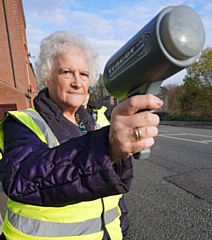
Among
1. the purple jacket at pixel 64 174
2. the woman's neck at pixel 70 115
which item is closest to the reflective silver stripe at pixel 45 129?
the purple jacket at pixel 64 174

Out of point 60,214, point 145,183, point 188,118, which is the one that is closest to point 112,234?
point 60,214

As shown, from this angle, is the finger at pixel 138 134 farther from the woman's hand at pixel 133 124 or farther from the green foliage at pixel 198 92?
the green foliage at pixel 198 92

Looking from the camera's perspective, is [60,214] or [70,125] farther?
[70,125]

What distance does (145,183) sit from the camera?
4.28 metres

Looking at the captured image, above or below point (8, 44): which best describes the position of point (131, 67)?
below

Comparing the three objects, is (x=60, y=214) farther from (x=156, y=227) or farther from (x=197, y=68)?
(x=197, y=68)

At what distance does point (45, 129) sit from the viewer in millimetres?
1041

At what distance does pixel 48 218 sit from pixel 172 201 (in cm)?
296

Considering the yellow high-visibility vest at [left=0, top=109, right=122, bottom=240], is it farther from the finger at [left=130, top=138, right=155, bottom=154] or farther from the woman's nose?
the finger at [left=130, top=138, right=155, bottom=154]

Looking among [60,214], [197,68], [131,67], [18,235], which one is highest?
[197,68]

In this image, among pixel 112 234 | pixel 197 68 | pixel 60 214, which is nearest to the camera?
pixel 60 214

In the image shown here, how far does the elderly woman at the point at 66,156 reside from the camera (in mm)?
689

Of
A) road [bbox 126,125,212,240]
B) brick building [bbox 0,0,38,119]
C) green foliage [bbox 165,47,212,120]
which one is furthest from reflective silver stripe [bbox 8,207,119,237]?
green foliage [bbox 165,47,212,120]

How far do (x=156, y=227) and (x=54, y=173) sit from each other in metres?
2.54
